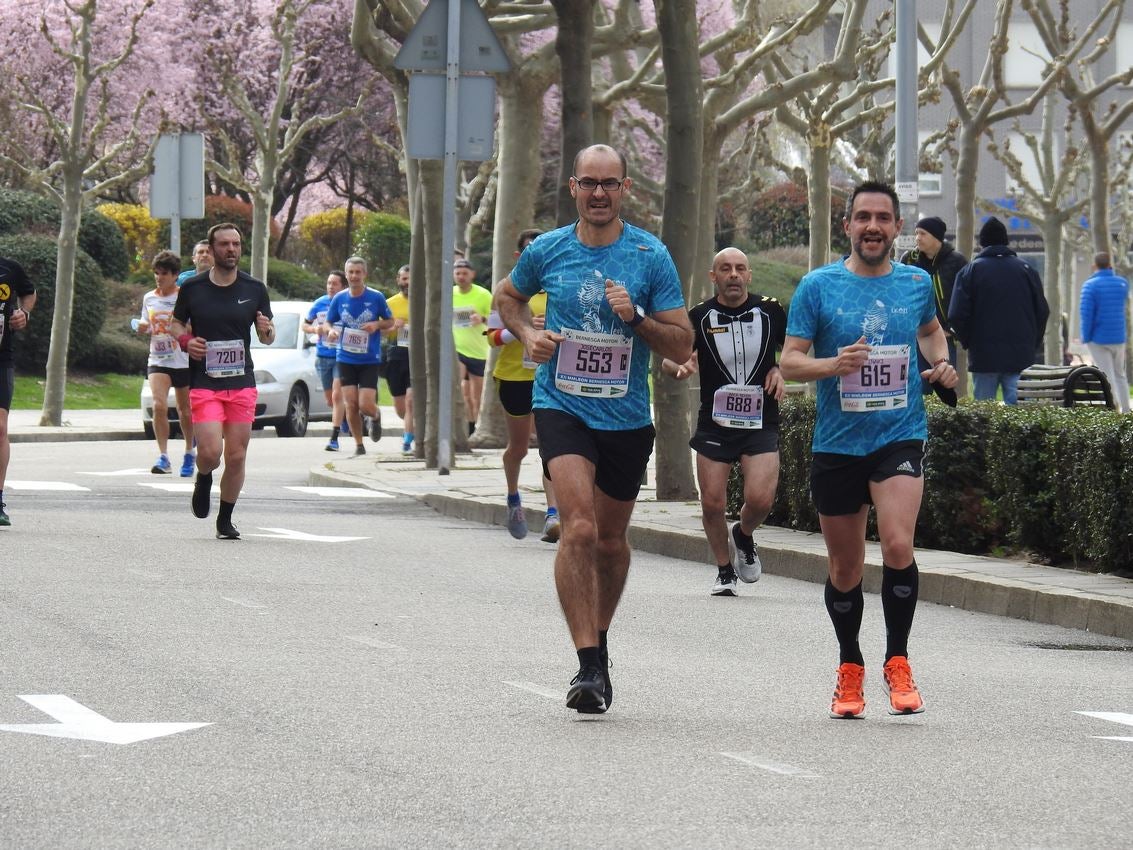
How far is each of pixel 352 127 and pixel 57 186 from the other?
25.5 ft

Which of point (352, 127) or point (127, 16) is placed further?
point (352, 127)

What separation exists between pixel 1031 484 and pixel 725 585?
1678 mm

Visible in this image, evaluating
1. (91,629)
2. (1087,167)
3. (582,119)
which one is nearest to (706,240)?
(582,119)

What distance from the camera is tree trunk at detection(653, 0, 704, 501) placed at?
1623 cm

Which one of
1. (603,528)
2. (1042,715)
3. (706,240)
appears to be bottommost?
(1042,715)

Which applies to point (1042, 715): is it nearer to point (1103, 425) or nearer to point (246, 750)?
point (246, 750)

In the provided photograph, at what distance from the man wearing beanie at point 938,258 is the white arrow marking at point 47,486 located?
21.5 ft

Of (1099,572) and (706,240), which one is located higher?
(706,240)

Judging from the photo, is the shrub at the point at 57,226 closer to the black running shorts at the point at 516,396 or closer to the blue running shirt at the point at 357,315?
the blue running shirt at the point at 357,315

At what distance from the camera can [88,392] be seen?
34.8 metres

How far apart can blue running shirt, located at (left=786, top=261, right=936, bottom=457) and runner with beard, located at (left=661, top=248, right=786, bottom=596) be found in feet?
12.4

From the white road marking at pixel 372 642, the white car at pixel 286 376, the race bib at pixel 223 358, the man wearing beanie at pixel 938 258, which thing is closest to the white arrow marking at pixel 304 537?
the race bib at pixel 223 358

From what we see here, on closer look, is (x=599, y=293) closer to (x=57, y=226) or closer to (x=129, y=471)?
(x=129, y=471)

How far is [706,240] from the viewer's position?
84.7 feet
